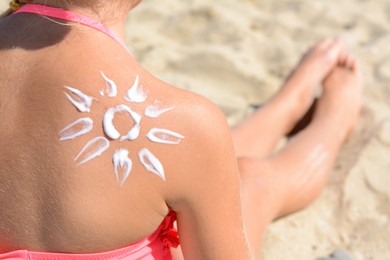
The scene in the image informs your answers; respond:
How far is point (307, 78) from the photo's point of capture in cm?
293

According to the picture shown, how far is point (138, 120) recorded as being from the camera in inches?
51.4

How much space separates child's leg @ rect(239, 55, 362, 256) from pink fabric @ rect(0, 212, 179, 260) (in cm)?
47

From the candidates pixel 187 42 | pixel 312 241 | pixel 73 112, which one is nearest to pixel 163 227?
pixel 73 112

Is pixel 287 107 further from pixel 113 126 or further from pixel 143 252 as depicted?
pixel 113 126

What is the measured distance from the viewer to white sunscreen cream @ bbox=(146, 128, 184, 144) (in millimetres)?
1317

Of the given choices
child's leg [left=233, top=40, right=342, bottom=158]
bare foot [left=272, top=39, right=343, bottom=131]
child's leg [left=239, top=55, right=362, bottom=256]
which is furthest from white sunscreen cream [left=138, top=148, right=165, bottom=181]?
bare foot [left=272, top=39, right=343, bottom=131]

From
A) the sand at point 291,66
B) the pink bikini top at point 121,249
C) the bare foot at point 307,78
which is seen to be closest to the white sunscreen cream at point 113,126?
the pink bikini top at point 121,249

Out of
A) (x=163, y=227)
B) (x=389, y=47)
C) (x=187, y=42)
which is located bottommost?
(x=187, y=42)

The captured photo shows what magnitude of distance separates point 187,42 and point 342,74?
848 millimetres

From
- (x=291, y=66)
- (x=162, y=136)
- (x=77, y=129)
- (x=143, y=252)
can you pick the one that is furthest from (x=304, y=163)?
(x=77, y=129)

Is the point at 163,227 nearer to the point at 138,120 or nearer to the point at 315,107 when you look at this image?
the point at 138,120

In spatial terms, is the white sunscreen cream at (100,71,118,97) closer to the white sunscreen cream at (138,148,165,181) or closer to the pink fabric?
the white sunscreen cream at (138,148,165,181)

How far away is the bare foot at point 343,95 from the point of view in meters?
2.84

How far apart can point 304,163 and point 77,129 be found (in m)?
1.37
